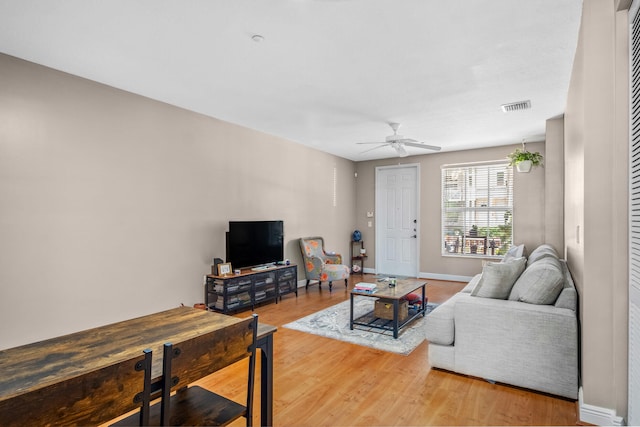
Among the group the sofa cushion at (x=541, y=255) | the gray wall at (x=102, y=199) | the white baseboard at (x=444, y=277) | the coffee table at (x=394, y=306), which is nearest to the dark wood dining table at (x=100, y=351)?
the gray wall at (x=102, y=199)

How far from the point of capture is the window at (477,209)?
21.7 feet

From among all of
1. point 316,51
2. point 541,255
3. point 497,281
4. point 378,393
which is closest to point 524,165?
point 541,255

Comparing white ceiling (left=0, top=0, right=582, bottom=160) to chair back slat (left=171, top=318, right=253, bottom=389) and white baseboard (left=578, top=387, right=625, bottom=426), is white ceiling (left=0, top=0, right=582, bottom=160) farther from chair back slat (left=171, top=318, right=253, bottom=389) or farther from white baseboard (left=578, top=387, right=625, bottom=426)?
white baseboard (left=578, top=387, right=625, bottom=426)

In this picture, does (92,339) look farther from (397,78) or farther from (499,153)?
(499,153)

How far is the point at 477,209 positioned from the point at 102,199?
609 centimetres

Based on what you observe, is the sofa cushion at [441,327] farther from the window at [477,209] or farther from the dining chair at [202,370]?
the window at [477,209]

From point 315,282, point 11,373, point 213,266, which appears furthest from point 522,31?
point 315,282

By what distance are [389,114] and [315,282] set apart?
138 inches

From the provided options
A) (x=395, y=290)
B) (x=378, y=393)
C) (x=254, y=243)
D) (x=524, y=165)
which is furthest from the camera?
(x=524, y=165)

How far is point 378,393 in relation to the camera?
2596 mm

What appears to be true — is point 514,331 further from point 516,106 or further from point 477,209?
point 477,209

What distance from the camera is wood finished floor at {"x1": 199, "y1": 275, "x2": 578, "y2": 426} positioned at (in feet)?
7.42

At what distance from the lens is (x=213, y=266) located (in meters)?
4.66

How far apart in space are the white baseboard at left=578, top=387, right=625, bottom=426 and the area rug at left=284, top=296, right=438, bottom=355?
4.58 ft
